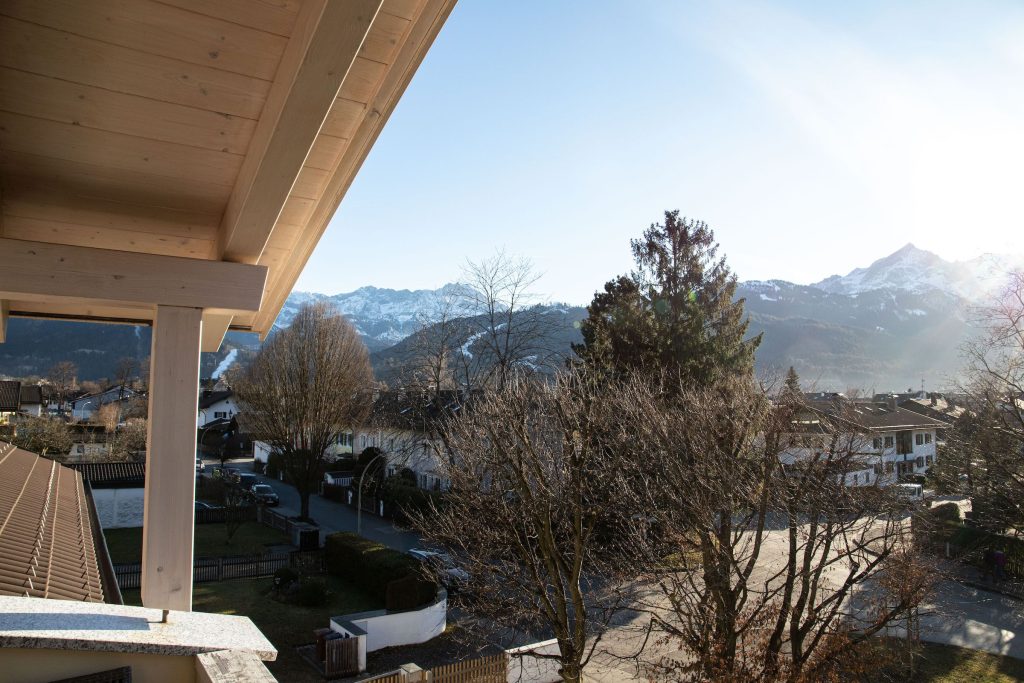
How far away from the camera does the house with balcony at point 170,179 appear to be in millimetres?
2059

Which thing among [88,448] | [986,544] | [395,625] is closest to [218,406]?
[88,448]

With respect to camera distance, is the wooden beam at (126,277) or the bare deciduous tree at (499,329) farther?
the bare deciduous tree at (499,329)

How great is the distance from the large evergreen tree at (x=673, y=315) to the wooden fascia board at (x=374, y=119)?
54.4 ft

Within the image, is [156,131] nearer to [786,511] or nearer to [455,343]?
[786,511]

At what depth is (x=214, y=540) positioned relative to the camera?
22.8 metres

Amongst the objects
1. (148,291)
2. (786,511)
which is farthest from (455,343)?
(148,291)

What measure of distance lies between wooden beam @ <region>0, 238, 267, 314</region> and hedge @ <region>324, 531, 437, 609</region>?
470 inches

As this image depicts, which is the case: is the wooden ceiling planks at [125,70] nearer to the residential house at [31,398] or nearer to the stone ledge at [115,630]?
the stone ledge at [115,630]

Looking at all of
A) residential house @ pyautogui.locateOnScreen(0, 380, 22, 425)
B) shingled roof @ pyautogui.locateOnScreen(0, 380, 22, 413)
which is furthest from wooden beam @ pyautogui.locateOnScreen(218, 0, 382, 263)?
shingled roof @ pyautogui.locateOnScreen(0, 380, 22, 413)

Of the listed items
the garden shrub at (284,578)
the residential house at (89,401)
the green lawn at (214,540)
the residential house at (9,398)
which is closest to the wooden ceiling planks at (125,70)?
the garden shrub at (284,578)

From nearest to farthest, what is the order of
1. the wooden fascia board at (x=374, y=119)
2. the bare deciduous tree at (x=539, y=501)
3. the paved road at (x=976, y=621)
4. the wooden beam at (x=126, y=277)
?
the wooden fascia board at (x=374, y=119) < the wooden beam at (x=126, y=277) < the bare deciduous tree at (x=539, y=501) < the paved road at (x=976, y=621)

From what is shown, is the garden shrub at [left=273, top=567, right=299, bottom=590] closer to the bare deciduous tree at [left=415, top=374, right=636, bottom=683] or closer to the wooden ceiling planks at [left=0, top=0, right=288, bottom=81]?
the bare deciduous tree at [left=415, top=374, right=636, bottom=683]

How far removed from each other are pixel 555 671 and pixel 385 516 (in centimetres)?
1643

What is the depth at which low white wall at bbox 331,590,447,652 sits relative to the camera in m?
13.1
